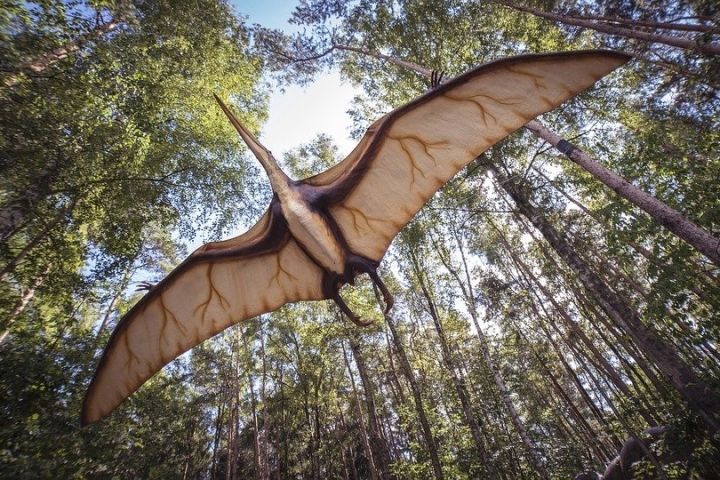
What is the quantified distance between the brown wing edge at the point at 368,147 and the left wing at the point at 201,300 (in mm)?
584

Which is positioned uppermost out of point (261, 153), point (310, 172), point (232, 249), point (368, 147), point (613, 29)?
point (310, 172)

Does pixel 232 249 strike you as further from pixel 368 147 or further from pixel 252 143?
pixel 368 147

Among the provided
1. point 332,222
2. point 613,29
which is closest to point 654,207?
point 332,222

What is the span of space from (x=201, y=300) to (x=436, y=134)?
2.71 m

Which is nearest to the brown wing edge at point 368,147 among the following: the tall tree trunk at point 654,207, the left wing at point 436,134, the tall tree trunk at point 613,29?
the left wing at point 436,134

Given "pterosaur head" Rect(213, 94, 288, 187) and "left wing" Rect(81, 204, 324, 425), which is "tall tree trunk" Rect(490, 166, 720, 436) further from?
"pterosaur head" Rect(213, 94, 288, 187)

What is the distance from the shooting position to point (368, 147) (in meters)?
2.69

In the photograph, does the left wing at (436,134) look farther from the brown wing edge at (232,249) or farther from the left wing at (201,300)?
the left wing at (201,300)

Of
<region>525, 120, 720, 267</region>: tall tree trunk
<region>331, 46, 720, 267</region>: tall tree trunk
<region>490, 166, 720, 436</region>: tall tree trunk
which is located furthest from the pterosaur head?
<region>490, 166, 720, 436</region>: tall tree trunk

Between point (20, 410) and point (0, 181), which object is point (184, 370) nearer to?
point (20, 410)

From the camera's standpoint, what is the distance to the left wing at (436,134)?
→ 2.11 m

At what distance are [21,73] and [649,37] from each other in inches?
491

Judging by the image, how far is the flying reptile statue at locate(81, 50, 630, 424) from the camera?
231 centimetres

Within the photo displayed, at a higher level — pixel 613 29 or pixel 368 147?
pixel 613 29
